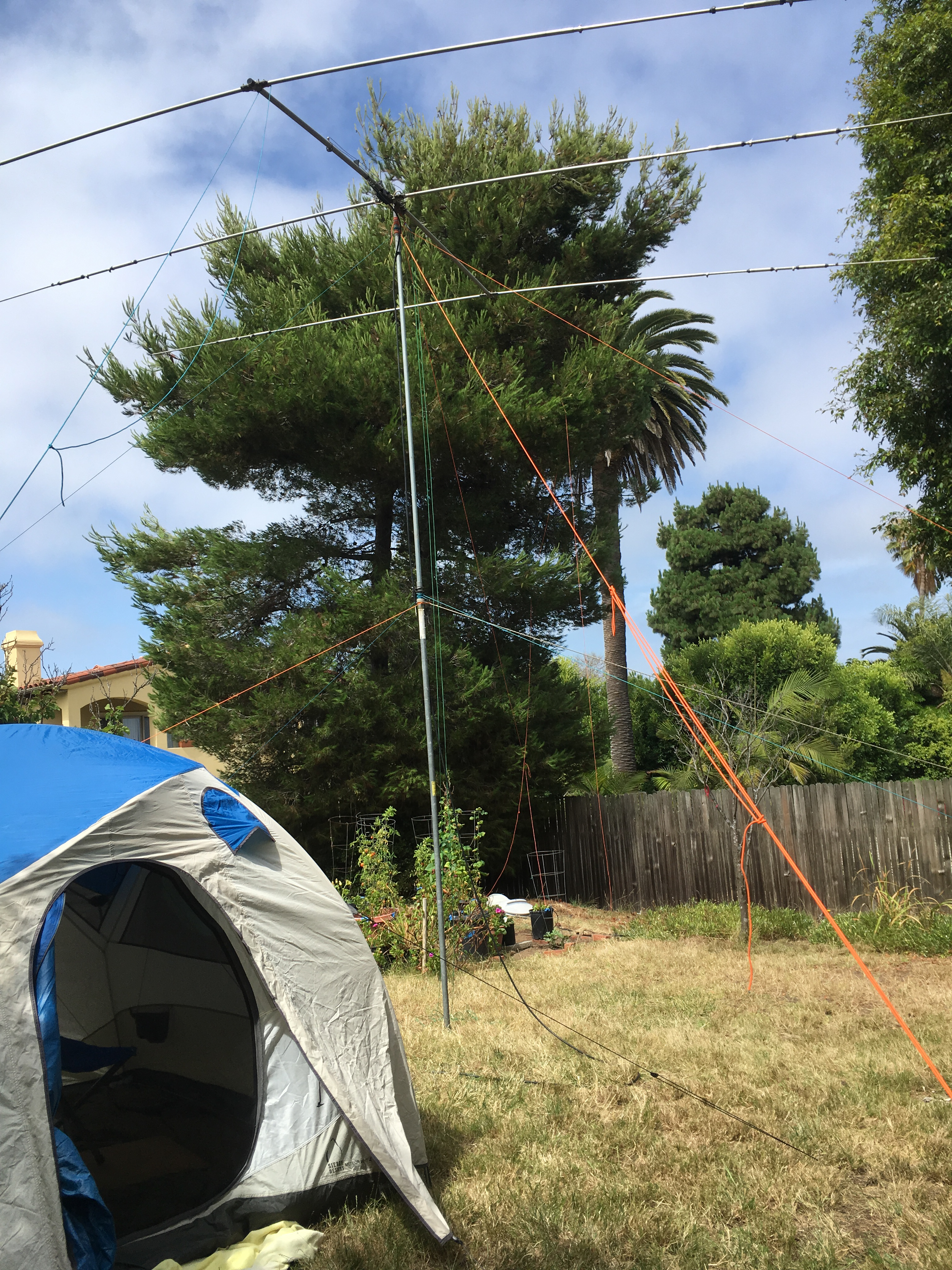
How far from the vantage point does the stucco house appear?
15445 mm

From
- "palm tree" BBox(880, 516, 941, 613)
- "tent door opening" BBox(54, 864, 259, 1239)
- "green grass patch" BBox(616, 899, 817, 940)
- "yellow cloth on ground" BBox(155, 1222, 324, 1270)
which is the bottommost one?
"green grass patch" BBox(616, 899, 817, 940)

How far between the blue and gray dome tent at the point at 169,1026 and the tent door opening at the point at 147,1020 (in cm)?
1

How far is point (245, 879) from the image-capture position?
3.85 metres

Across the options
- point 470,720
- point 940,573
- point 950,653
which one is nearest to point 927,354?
point 940,573

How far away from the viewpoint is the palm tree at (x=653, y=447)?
1833 cm

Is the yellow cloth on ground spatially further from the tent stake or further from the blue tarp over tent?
the tent stake

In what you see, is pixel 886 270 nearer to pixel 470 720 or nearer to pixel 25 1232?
pixel 470 720

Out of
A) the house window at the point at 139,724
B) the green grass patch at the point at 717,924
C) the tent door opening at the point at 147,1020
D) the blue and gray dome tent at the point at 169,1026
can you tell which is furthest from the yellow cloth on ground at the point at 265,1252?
the house window at the point at 139,724

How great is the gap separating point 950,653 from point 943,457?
11.2 m

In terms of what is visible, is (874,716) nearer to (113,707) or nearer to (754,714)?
(754,714)

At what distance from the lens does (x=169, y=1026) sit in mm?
4980

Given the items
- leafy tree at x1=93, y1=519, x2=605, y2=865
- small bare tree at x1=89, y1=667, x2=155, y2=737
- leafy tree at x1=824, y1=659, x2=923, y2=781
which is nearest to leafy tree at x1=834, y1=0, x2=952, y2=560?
leafy tree at x1=93, y1=519, x2=605, y2=865

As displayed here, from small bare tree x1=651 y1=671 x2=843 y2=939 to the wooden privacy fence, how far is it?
1.06 meters

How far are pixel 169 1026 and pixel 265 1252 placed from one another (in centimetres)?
187
